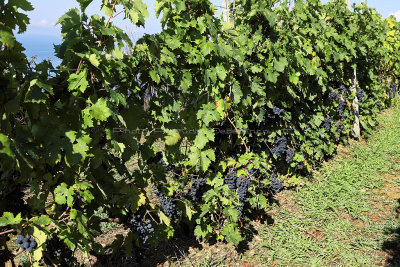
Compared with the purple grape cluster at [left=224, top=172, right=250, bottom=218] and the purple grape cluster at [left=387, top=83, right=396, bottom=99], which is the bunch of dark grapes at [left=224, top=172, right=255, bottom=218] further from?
the purple grape cluster at [left=387, top=83, right=396, bottom=99]

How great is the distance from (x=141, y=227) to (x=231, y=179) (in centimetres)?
114

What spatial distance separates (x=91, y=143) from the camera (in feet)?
7.39

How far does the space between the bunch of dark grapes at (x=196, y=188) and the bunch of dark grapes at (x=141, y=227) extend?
0.80 m

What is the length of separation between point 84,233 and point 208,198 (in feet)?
4.65

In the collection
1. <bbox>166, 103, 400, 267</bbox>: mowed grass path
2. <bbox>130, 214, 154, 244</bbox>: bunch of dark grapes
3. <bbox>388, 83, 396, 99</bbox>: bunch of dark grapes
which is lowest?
<bbox>166, 103, 400, 267</bbox>: mowed grass path

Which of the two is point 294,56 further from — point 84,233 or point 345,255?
point 84,233

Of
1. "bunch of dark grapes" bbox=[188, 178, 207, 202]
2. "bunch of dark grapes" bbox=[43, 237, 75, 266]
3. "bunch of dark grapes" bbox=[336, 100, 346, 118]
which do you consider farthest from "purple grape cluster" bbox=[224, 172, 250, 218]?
"bunch of dark grapes" bbox=[336, 100, 346, 118]

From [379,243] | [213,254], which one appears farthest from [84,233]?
[379,243]

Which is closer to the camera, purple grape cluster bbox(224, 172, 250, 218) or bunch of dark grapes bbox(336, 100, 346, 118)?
purple grape cluster bbox(224, 172, 250, 218)

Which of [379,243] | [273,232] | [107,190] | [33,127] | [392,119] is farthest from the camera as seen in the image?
[392,119]

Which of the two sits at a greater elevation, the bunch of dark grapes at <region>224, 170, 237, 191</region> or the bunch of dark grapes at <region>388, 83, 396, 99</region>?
the bunch of dark grapes at <region>388, 83, 396, 99</region>

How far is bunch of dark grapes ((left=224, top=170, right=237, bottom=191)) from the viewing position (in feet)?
11.5

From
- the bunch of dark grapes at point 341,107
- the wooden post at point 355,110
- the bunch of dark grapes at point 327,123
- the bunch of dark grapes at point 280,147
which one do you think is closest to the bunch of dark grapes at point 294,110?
the bunch of dark grapes at point 280,147

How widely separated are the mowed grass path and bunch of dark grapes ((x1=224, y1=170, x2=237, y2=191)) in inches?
27.3
